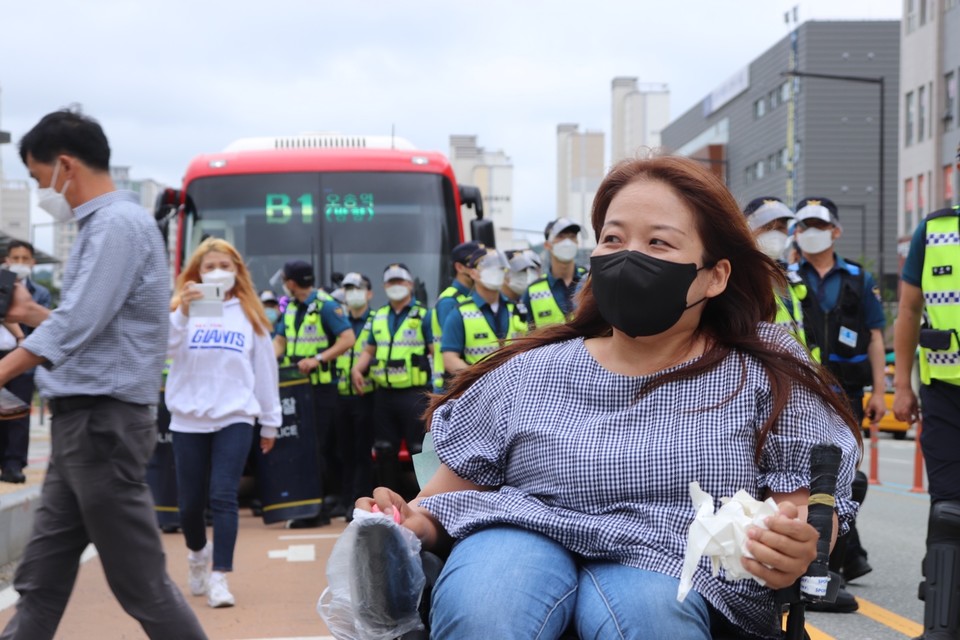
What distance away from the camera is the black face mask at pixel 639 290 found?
10.8 ft

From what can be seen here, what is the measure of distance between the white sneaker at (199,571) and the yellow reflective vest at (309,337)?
441 cm

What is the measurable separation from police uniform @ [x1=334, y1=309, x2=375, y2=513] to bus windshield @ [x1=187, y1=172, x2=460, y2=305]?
4.01 ft

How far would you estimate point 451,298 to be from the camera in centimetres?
1013

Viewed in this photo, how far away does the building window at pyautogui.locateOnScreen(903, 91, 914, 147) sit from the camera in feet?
163

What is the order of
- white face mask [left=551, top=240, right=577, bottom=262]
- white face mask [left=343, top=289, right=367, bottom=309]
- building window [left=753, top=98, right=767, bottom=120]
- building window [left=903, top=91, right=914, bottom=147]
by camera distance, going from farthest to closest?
building window [left=753, top=98, right=767, bottom=120], building window [left=903, top=91, right=914, bottom=147], white face mask [left=343, top=289, right=367, bottom=309], white face mask [left=551, top=240, right=577, bottom=262]

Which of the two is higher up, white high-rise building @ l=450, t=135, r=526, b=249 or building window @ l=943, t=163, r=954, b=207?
white high-rise building @ l=450, t=135, r=526, b=249

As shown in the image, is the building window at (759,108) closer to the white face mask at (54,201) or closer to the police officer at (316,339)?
the police officer at (316,339)

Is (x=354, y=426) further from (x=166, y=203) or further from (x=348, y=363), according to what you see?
→ (x=166, y=203)

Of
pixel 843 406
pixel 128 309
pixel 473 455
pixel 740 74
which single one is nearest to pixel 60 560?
pixel 128 309

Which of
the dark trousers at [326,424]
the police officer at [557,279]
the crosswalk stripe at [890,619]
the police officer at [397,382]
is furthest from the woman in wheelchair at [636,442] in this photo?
the dark trousers at [326,424]

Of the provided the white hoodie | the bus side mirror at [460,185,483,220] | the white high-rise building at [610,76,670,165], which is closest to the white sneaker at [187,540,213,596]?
the white hoodie

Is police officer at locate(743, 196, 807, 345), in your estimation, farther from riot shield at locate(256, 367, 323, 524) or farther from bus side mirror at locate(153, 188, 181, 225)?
bus side mirror at locate(153, 188, 181, 225)

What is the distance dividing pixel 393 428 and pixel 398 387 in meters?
0.33

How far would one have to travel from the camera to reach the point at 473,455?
345cm
